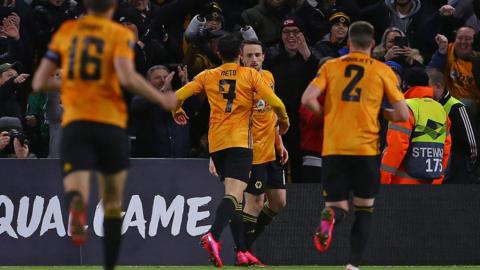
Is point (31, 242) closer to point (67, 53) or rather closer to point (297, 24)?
point (297, 24)

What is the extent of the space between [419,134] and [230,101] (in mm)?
2385

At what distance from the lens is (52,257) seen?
13.5 meters

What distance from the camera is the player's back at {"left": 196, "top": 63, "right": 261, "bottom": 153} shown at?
12.3m

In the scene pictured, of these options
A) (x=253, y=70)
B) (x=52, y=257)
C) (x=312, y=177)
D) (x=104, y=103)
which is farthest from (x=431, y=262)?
(x=104, y=103)

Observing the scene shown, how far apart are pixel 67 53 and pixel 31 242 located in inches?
209

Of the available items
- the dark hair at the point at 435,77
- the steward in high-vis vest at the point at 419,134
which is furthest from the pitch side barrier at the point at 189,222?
the dark hair at the point at 435,77

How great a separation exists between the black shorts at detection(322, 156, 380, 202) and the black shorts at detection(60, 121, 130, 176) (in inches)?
89.2

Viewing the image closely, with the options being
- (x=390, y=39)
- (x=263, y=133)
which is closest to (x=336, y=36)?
(x=390, y=39)

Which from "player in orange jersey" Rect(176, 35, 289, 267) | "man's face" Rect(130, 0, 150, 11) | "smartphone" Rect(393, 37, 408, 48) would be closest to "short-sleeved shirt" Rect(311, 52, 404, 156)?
"player in orange jersey" Rect(176, 35, 289, 267)

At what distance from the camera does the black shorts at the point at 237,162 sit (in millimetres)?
12164

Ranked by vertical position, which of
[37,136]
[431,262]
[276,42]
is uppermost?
[276,42]

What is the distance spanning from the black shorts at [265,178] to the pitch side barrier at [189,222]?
0.74 m

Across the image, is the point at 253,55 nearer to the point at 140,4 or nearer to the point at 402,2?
the point at 140,4

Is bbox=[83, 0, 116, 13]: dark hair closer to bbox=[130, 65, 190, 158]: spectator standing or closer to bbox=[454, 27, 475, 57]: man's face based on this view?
bbox=[130, 65, 190, 158]: spectator standing
